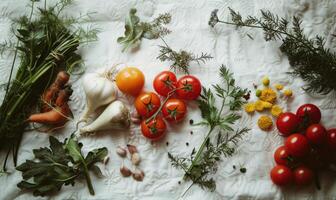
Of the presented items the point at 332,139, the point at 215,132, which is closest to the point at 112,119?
the point at 215,132

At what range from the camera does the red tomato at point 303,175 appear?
3.86 feet

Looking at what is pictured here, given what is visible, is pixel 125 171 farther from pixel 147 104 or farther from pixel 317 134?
pixel 317 134

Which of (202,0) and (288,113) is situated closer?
(288,113)

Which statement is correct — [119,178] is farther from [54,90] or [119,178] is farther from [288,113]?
[288,113]

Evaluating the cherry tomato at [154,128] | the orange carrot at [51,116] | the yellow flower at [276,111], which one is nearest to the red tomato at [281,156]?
the yellow flower at [276,111]

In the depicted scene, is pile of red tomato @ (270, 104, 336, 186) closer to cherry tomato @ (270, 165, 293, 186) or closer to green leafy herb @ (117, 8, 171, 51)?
cherry tomato @ (270, 165, 293, 186)

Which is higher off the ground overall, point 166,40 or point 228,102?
point 166,40

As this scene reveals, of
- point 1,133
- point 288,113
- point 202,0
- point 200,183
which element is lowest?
point 200,183

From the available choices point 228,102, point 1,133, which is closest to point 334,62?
point 228,102

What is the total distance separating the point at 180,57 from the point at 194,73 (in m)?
0.07

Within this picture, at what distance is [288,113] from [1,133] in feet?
2.76

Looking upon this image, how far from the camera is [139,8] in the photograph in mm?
1313

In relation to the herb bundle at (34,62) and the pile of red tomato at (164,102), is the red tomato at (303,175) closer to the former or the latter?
the pile of red tomato at (164,102)

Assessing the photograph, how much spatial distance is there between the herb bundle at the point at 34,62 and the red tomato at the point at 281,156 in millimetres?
658
